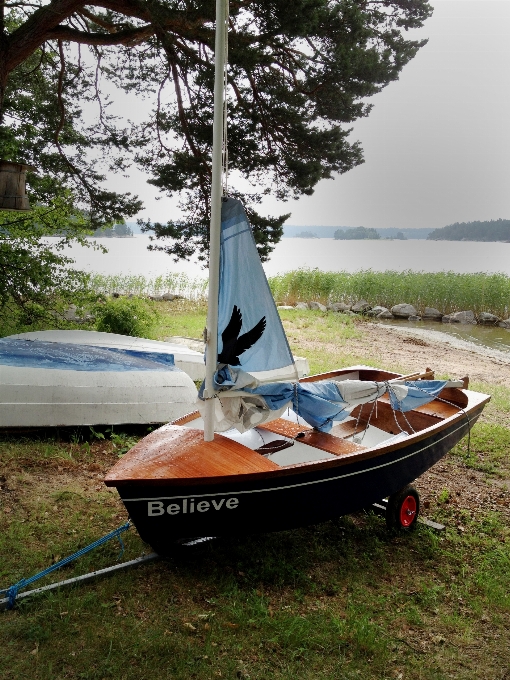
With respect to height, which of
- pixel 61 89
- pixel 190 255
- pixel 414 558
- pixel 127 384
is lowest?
pixel 414 558

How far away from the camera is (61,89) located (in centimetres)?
1010

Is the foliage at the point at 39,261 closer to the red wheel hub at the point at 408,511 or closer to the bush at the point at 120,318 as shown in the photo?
the bush at the point at 120,318

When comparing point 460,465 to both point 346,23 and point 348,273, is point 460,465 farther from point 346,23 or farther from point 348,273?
point 348,273

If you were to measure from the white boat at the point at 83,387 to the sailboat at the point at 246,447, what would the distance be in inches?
66.1

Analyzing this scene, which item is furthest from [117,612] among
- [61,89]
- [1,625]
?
[61,89]

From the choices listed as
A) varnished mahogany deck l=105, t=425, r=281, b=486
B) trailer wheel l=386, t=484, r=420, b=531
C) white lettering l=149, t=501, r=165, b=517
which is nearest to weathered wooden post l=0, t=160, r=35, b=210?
varnished mahogany deck l=105, t=425, r=281, b=486

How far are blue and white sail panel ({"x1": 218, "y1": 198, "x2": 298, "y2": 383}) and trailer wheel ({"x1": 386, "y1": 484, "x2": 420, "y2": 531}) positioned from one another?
5.10ft

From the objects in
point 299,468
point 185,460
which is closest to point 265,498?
point 299,468

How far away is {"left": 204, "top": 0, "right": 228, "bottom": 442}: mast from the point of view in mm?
3854

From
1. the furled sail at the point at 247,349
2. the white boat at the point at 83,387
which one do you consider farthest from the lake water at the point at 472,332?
the furled sail at the point at 247,349

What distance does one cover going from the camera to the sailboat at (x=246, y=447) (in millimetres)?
3828

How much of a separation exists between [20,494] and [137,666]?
2363 millimetres

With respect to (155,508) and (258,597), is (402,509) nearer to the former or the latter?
(258,597)

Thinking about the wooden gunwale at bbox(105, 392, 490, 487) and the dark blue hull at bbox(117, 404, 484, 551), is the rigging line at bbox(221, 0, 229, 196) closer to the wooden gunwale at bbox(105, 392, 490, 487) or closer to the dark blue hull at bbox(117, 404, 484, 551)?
the wooden gunwale at bbox(105, 392, 490, 487)
